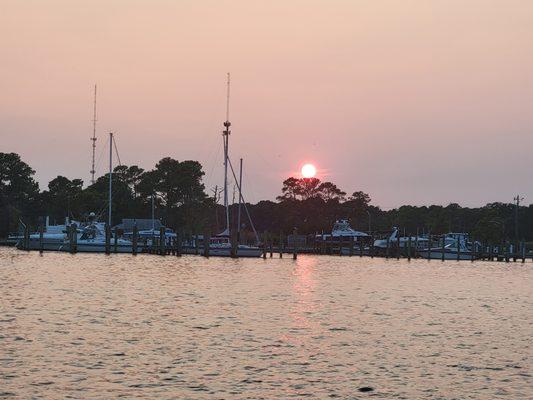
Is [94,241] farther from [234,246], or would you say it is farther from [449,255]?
[449,255]

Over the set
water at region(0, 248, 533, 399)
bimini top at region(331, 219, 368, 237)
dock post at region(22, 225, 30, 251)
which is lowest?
water at region(0, 248, 533, 399)

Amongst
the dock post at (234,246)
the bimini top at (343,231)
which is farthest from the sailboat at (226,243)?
the bimini top at (343,231)

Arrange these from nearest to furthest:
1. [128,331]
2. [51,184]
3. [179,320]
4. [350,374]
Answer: [350,374]
[128,331]
[179,320]
[51,184]

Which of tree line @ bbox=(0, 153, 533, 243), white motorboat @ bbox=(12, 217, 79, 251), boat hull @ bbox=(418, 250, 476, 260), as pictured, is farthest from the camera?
tree line @ bbox=(0, 153, 533, 243)

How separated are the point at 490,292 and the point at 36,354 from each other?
135 feet

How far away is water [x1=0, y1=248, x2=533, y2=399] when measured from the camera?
21484 mm

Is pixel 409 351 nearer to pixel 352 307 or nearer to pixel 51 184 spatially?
pixel 352 307

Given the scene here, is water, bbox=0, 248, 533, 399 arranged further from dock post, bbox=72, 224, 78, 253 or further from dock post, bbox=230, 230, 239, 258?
dock post, bbox=72, 224, 78, 253

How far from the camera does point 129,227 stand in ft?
473

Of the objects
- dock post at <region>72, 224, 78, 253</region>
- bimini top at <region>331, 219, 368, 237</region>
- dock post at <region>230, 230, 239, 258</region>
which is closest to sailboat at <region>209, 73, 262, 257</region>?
dock post at <region>230, 230, 239, 258</region>

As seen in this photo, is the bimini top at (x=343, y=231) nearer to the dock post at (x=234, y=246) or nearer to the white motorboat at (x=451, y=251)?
the white motorboat at (x=451, y=251)

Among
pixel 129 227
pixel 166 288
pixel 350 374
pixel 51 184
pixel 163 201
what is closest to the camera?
pixel 350 374

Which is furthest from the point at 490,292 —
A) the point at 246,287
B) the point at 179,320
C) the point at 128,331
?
the point at 128,331

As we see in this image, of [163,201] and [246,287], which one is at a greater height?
[163,201]
